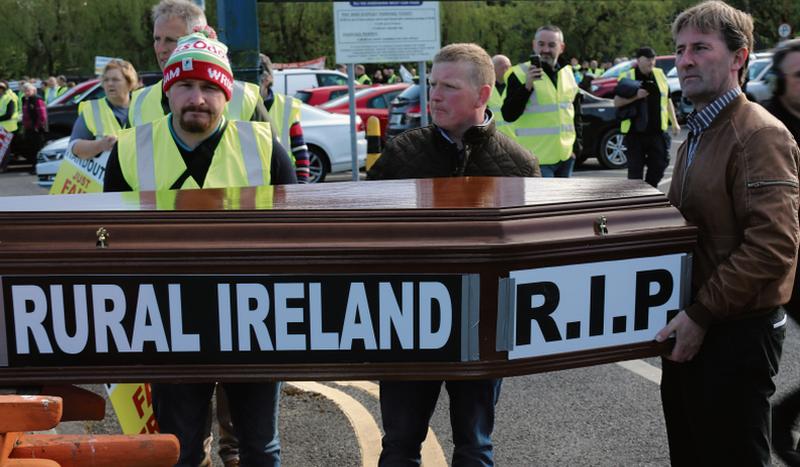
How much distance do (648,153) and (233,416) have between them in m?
6.93

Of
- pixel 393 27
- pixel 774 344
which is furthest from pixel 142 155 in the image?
pixel 393 27

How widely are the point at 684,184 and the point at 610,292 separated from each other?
56 centimetres

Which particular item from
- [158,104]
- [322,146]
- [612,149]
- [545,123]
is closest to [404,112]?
[322,146]

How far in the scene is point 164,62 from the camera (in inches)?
149

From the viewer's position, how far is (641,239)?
2.29 meters

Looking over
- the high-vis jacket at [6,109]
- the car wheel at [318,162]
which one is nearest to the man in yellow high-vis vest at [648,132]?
the car wheel at [318,162]

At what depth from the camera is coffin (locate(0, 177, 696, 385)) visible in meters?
2.13

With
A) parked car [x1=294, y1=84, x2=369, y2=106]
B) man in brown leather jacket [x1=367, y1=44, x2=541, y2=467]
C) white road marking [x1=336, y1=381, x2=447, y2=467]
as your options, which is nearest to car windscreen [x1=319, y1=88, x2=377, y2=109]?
parked car [x1=294, y1=84, x2=369, y2=106]

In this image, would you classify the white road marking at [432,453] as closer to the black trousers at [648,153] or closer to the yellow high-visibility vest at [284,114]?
the yellow high-visibility vest at [284,114]

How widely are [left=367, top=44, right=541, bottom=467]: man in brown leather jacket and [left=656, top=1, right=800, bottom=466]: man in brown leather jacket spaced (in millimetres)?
592

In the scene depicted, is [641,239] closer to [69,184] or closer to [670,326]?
[670,326]

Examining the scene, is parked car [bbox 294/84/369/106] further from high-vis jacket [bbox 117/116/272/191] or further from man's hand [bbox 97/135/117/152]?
high-vis jacket [bbox 117/116/272/191]

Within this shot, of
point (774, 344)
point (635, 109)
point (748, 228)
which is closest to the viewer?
point (748, 228)

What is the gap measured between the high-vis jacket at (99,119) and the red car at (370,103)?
10577mm
